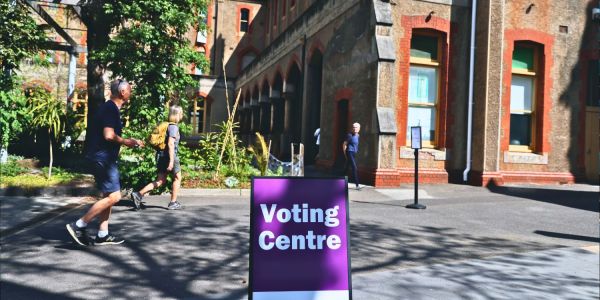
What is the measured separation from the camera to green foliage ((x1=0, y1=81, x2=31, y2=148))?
33.9 ft

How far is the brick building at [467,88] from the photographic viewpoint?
41.1ft

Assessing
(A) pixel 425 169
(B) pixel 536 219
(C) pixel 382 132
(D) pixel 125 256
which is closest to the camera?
(D) pixel 125 256

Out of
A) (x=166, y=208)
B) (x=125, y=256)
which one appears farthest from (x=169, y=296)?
(x=166, y=208)

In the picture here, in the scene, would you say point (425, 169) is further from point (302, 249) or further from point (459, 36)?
point (302, 249)

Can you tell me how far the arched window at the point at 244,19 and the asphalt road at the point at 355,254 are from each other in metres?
31.4

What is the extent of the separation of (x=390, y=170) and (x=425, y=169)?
1.38 m

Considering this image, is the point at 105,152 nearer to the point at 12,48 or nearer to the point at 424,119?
the point at 12,48

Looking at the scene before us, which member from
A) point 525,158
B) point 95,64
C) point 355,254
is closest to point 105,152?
point 355,254

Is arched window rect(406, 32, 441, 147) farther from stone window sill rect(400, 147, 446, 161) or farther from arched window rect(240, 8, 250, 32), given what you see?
arched window rect(240, 8, 250, 32)

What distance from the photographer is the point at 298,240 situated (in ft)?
9.80

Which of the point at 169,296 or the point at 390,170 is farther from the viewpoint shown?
the point at 390,170

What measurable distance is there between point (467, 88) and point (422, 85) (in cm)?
130

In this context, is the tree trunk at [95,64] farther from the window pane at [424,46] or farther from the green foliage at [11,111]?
the window pane at [424,46]

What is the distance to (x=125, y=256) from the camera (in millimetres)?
5023
